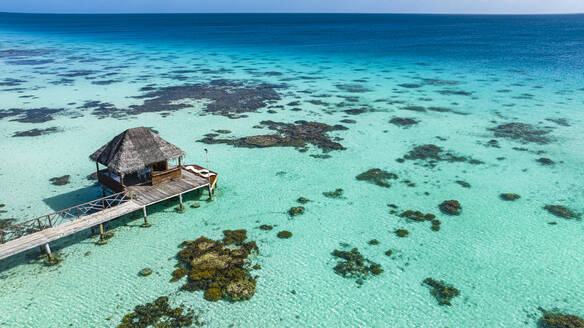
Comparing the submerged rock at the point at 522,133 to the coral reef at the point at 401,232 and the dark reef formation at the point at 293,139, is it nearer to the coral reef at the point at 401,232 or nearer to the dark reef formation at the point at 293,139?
the dark reef formation at the point at 293,139

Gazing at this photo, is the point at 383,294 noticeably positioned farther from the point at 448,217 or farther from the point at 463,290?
the point at 448,217

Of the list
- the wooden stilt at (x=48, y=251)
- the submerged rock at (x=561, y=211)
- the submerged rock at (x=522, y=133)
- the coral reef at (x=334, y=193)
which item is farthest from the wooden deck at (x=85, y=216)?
the submerged rock at (x=522, y=133)

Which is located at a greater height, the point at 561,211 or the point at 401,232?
the point at 561,211

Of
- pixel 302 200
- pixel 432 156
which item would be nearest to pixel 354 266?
pixel 302 200

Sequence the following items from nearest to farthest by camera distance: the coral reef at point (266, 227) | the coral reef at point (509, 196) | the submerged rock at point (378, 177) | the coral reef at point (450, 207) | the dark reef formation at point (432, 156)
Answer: the coral reef at point (266, 227) → the coral reef at point (450, 207) → the coral reef at point (509, 196) → the submerged rock at point (378, 177) → the dark reef formation at point (432, 156)

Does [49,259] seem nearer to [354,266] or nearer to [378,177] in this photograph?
[354,266]

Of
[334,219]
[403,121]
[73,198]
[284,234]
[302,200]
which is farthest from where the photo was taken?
[403,121]
